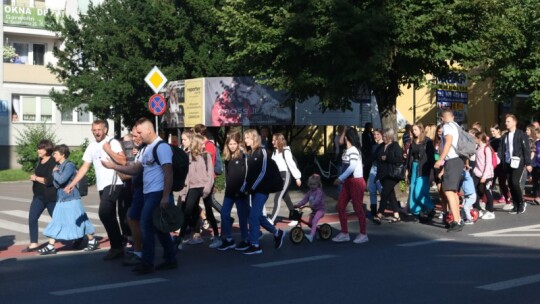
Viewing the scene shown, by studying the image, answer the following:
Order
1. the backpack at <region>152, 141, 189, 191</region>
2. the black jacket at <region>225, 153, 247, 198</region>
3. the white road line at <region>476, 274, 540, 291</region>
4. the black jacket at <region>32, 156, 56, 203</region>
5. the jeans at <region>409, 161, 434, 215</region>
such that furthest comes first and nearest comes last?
the jeans at <region>409, 161, 434, 215</region> < the black jacket at <region>32, 156, 56, 203</region> < the black jacket at <region>225, 153, 247, 198</region> < the backpack at <region>152, 141, 189, 191</region> < the white road line at <region>476, 274, 540, 291</region>

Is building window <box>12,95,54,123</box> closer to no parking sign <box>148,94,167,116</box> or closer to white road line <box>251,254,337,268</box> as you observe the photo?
no parking sign <box>148,94,167,116</box>

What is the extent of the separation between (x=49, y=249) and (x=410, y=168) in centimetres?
633

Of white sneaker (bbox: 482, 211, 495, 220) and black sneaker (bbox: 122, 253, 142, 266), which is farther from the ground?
white sneaker (bbox: 482, 211, 495, 220)

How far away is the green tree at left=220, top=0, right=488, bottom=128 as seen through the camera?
17.6 meters

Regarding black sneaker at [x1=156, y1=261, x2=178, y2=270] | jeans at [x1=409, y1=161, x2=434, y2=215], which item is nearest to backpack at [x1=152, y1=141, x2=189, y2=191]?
black sneaker at [x1=156, y1=261, x2=178, y2=270]

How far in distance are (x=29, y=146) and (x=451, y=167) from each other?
91.0 feet

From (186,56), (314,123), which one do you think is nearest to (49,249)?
(314,123)

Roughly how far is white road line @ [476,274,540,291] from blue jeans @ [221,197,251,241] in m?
3.92

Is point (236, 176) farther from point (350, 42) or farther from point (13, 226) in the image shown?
point (350, 42)

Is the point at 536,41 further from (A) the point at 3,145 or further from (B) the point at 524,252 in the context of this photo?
(A) the point at 3,145

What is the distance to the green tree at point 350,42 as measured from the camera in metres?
17.6

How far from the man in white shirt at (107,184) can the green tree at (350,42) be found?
26.4 ft

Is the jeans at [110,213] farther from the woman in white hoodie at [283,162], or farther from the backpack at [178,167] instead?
the woman in white hoodie at [283,162]

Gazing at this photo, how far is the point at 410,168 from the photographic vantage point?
14.2 metres
